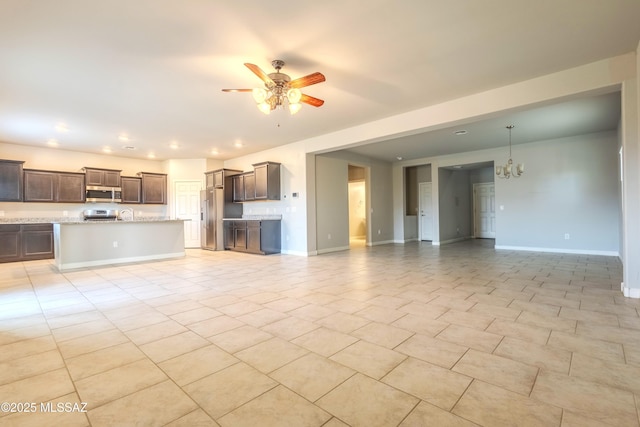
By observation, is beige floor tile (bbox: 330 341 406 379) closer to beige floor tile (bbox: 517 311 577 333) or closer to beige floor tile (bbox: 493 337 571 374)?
beige floor tile (bbox: 493 337 571 374)

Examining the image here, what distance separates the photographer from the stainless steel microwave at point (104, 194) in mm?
8016

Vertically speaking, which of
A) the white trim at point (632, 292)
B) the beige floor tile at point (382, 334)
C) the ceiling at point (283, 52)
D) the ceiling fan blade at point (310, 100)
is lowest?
the beige floor tile at point (382, 334)

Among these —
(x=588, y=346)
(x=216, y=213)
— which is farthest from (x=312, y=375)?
(x=216, y=213)

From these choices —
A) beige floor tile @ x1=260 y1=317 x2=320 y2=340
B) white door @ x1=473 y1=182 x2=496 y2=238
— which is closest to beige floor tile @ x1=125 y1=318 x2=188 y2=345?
beige floor tile @ x1=260 y1=317 x2=320 y2=340

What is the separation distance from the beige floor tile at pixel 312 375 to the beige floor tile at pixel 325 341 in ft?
0.41

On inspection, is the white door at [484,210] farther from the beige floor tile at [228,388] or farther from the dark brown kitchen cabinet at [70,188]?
the dark brown kitchen cabinet at [70,188]

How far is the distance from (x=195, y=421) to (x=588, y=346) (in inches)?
106

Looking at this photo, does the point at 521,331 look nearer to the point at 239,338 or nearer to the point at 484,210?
the point at 239,338

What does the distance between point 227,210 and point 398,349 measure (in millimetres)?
7313

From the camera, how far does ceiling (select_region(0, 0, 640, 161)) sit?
8.32ft

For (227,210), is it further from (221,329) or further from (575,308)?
(575,308)

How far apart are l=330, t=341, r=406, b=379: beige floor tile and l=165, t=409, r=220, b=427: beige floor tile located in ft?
2.87

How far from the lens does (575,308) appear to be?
3119mm

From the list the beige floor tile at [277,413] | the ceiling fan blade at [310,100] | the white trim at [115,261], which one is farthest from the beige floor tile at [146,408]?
the white trim at [115,261]
